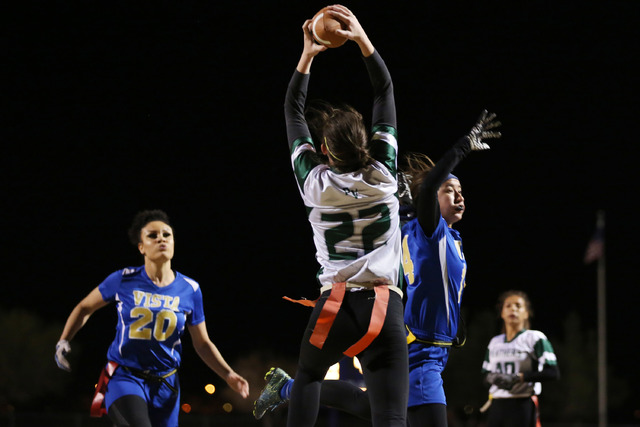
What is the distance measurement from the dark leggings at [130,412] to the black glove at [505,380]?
13.8 feet

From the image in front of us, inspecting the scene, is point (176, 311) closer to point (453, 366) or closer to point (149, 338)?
point (149, 338)

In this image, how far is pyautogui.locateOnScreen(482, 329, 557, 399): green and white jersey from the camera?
9352 mm

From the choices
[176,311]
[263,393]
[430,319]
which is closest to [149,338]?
[176,311]

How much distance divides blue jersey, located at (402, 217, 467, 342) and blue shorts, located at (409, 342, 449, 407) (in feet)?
0.28

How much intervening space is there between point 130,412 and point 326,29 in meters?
3.38

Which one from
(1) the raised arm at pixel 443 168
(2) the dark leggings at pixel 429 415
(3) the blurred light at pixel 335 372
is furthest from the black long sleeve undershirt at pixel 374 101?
(3) the blurred light at pixel 335 372

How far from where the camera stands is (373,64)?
457cm

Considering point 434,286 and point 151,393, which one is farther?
point 151,393

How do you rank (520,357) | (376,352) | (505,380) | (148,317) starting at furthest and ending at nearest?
(520,357), (505,380), (148,317), (376,352)

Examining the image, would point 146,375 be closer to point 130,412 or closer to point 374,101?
point 130,412

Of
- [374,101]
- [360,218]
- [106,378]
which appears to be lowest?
[106,378]

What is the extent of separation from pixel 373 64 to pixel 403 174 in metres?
1.57

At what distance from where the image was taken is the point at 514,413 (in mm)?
9289

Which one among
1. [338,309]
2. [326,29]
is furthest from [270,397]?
[326,29]
